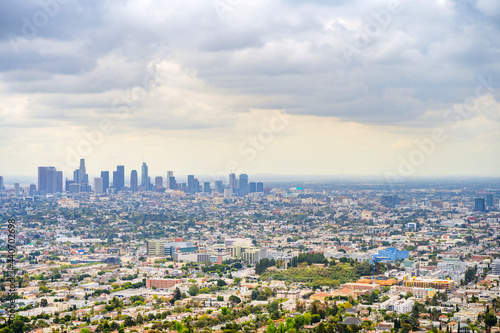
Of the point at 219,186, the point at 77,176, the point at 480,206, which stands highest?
the point at 77,176

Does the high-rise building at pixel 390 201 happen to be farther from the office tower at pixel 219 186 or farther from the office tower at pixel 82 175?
the office tower at pixel 82 175

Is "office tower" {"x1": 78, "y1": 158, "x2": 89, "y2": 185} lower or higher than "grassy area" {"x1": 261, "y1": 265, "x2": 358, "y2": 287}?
higher

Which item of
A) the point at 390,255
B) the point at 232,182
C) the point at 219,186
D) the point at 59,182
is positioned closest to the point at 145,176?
the point at 219,186

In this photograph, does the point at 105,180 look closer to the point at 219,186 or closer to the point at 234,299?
the point at 219,186

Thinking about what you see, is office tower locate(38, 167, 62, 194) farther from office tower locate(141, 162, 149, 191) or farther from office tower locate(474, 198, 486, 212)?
office tower locate(474, 198, 486, 212)

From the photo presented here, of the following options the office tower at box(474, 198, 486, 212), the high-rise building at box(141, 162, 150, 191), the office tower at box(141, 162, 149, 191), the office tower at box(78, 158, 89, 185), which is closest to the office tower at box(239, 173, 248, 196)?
the high-rise building at box(141, 162, 150, 191)
